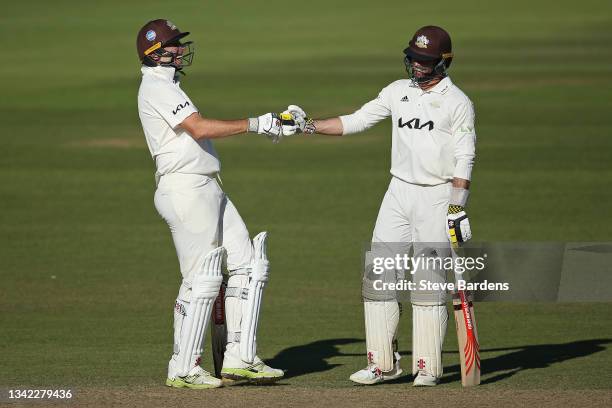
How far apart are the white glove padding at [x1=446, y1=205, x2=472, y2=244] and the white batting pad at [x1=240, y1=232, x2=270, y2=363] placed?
3.69 feet

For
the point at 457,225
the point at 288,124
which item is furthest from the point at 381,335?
the point at 288,124

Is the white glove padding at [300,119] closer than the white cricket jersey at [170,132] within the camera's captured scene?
No

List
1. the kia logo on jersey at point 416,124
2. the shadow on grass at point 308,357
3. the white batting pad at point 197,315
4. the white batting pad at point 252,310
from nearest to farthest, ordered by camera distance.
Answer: the white batting pad at point 197,315
the white batting pad at point 252,310
the kia logo on jersey at point 416,124
the shadow on grass at point 308,357

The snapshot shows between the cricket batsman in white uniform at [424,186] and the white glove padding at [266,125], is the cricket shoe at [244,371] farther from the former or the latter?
the white glove padding at [266,125]

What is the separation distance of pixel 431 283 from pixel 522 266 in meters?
4.13

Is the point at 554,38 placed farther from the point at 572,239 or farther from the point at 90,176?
the point at 572,239

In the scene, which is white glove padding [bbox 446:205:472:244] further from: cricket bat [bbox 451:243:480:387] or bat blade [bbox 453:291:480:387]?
bat blade [bbox 453:291:480:387]

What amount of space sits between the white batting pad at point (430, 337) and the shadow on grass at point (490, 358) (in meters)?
0.29

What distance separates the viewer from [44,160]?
19484 mm

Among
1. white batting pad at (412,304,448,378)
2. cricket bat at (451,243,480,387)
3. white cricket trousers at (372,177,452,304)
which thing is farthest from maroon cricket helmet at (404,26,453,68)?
white batting pad at (412,304,448,378)

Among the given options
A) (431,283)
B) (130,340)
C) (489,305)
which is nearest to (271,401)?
(431,283)

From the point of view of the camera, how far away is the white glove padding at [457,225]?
759 centimetres

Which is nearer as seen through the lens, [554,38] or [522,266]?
[522,266]

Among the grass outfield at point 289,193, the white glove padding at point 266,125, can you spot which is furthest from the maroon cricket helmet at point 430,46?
the grass outfield at point 289,193
